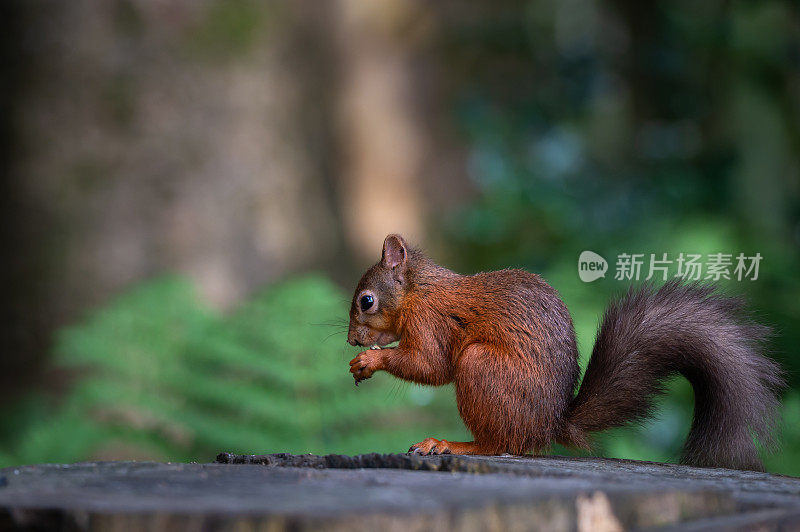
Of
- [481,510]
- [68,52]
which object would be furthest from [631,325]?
[68,52]

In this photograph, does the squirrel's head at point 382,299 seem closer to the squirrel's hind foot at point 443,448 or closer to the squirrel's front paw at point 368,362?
the squirrel's front paw at point 368,362

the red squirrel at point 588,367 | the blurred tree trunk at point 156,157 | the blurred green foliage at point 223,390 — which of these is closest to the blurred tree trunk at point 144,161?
the blurred tree trunk at point 156,157

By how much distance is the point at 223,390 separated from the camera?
2691 millimetres

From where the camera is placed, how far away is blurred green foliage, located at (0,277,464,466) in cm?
262

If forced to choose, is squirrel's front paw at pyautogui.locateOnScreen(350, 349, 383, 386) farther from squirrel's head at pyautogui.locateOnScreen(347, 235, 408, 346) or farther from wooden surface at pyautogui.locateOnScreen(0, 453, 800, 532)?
wooden surface at pyautogui.locateOnScreen(0, 453, 800, 532)

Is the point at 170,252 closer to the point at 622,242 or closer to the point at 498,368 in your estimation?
the point at 622,242

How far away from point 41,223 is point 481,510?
290 centimetres

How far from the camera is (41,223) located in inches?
→ 134

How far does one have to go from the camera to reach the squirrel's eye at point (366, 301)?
196 centimetres

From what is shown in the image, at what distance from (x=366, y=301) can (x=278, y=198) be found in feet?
6.32

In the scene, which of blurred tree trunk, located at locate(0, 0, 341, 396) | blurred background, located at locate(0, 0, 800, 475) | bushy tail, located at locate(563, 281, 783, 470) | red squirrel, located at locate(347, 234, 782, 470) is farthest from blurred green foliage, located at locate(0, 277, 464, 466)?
bushy tail, located at locate(563, 281, 783, 470)

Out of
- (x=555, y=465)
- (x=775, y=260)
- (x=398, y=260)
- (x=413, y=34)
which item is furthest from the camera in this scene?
(x=413, y=34)

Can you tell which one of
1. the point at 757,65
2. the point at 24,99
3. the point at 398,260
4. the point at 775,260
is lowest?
Result: the point at 398,260

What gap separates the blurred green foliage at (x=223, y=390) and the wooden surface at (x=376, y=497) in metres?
1.26
